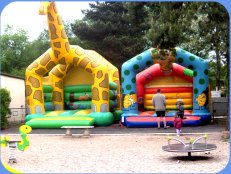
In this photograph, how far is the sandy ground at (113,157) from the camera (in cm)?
729

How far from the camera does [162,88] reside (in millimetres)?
A: 16672

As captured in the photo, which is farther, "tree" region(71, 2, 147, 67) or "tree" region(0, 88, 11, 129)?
"tree" region(71, 2, 147, 67)

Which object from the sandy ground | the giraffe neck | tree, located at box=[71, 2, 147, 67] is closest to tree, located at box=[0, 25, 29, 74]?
tree, located at box=[71, 2, 147, 67]

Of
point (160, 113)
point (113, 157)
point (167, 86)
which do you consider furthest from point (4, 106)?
point (113, 157)

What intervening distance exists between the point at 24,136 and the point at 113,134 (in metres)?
4.93

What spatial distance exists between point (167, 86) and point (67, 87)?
13.6 feet

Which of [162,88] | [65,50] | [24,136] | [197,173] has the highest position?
[65,50]

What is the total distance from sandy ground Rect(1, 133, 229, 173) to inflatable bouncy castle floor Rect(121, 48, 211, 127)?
3678mm

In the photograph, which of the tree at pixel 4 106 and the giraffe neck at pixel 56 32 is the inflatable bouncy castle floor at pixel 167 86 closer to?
the giraffe neck at pixel 56 32

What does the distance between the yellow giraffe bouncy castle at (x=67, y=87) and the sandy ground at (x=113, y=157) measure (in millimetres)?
3985

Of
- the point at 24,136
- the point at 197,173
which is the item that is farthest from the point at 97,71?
the point at 197,173

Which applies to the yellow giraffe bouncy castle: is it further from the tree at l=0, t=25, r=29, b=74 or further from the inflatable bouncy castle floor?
the tree at l=0, t=25, r=29, b=74

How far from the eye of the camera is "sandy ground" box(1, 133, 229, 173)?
23.9ft

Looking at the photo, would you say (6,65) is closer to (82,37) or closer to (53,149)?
(82,37)
